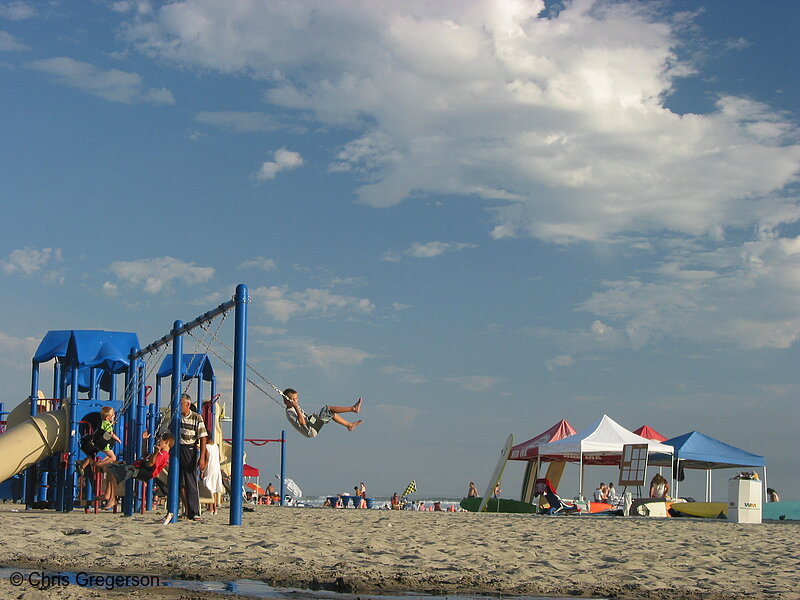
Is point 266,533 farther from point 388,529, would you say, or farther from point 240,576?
point 240,576

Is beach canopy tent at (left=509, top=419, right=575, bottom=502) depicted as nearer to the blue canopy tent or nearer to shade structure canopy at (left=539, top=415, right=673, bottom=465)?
shade structure canopy at (left=539, top=415, right=673, bottom=465)

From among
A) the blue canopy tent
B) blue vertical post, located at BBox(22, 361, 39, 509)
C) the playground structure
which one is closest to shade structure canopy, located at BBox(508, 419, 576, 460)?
the blue canopy tent

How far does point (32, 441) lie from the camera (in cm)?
1474

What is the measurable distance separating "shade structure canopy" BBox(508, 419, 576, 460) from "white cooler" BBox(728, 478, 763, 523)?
365 inches

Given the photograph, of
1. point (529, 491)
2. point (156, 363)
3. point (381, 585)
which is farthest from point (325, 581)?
point (529, 491)

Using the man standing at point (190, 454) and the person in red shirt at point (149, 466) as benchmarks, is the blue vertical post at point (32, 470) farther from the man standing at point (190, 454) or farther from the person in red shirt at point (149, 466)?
the man standing at point (190, 454)

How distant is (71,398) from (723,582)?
11034mm

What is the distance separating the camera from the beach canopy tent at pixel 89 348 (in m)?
15.8

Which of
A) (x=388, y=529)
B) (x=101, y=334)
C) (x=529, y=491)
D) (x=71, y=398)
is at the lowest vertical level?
(x=529, y=491)

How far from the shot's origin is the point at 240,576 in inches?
268

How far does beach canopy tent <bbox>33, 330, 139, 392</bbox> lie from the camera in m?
15.8

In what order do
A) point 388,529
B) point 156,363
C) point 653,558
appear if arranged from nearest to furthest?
point 653,558
point 388,529
point 156,363

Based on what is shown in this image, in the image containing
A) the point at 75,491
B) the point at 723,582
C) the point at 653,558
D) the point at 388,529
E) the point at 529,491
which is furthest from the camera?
the point at 529,491

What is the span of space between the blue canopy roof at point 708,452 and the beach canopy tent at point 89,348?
15.2 meters
